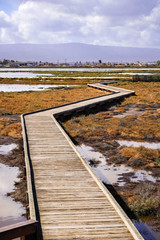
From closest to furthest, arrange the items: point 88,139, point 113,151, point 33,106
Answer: point 113,151, point 88,139, point 33,106

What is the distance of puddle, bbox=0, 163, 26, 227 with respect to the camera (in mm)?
8723

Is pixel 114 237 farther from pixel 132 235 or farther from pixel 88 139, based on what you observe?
pixel 88 139

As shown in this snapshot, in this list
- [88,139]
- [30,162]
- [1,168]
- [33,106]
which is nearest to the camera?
[30,162]

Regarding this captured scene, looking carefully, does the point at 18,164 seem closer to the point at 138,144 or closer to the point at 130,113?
the point at 138,144

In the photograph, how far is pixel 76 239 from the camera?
21.3ft

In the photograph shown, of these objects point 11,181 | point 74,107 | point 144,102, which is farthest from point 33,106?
point 11,181

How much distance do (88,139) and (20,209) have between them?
8.73 meters

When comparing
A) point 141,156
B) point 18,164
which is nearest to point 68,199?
point 18,164

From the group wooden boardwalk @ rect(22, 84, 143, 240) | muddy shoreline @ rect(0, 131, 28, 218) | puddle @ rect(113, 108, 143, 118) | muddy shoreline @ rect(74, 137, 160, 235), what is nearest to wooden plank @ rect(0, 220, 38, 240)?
wooden boardwalk @ rect(22, 84, 143, 240)

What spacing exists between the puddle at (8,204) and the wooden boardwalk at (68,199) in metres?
0.90

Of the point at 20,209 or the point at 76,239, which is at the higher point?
the point at 76,239

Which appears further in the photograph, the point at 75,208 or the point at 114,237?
the point at 75,208

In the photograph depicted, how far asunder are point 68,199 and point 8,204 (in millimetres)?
2352

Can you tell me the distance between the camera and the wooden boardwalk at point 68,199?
679cm
